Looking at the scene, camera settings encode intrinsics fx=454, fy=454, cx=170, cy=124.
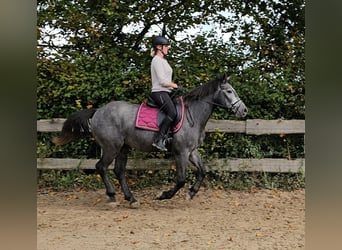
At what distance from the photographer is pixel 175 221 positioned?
5051mm

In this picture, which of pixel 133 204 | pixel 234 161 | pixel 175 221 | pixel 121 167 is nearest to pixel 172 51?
pixel 234 161

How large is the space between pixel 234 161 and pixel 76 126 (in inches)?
97.8

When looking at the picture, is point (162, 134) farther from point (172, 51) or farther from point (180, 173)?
point (172, 51)

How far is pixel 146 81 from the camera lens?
7.32 meters

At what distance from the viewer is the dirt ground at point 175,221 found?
4137mm

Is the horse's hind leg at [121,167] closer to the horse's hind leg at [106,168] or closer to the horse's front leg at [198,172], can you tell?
the horse's hind leg at [106,168]

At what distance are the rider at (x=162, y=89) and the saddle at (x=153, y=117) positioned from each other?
68 millimetres

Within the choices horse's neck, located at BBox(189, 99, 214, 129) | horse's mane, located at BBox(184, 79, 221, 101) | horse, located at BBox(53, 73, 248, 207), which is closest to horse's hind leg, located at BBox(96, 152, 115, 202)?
horse, located at BBox(53, 73, 248, 207)

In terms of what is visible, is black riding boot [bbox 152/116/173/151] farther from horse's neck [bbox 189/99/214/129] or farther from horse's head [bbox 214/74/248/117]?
horse's head [bbox 214/74/248/117]

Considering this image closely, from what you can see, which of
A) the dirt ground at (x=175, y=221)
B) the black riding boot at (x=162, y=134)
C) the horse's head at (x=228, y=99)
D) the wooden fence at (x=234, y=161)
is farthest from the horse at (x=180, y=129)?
the wooden fence at (x=234, y=161)

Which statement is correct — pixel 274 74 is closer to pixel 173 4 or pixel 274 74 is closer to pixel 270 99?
pixel 270 99
